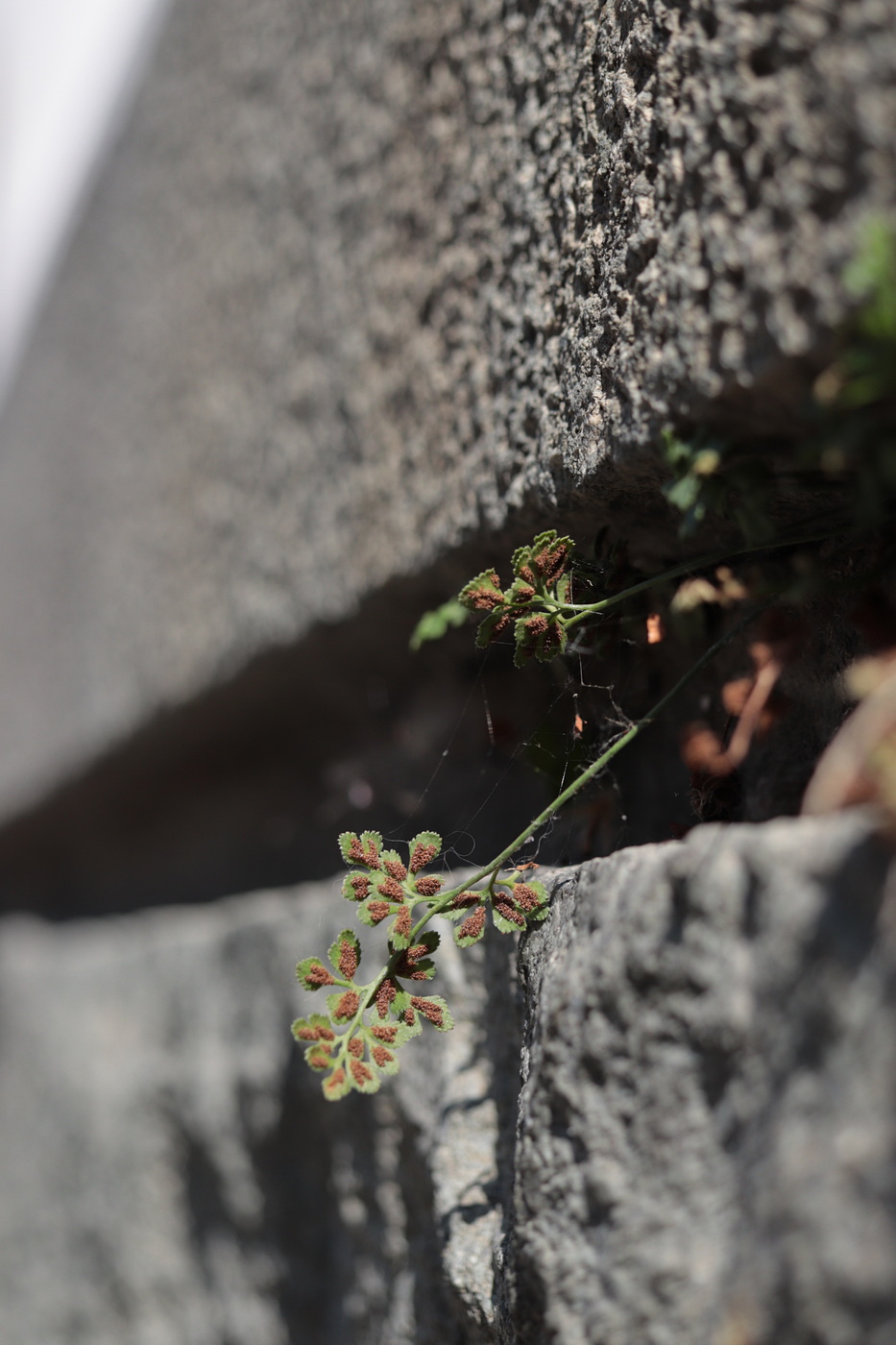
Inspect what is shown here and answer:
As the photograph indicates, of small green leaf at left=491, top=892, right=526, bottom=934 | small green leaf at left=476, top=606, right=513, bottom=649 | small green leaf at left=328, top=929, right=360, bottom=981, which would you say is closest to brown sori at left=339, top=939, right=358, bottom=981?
small green leaf at left=328, top=929, right=360, bottom=981

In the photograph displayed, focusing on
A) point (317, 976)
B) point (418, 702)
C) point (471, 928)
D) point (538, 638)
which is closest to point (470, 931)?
point (471, 928)

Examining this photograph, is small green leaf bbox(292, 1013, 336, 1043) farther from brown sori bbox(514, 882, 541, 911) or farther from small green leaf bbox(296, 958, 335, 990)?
brown sori bbox(514, 882, 541, 911)

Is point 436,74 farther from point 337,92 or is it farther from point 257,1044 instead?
point 257,1044

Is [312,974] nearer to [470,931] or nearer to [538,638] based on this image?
[470,931]

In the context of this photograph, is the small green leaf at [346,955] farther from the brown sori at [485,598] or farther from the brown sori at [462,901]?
the brown sori at [485,598]

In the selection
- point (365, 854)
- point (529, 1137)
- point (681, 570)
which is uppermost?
point (681, 570)
